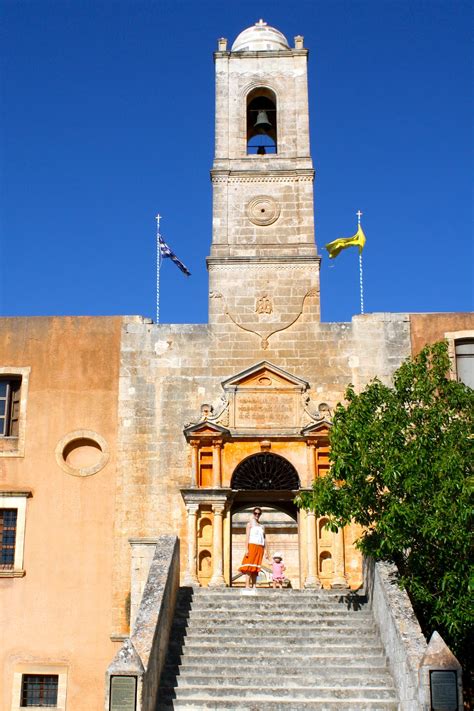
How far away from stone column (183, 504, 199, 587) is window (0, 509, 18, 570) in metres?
3.67

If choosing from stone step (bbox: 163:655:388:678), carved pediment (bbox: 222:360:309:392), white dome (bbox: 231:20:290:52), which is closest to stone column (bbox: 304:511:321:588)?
carved pediment (bbox: 222:360:309:392)

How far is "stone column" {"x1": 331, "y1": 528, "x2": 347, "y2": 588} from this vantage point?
19.8 metres

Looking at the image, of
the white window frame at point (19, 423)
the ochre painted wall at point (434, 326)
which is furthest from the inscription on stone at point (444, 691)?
the white window frame at point (19, 423)

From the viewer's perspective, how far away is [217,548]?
2012 centimetres

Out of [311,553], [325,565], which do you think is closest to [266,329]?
[311,553]

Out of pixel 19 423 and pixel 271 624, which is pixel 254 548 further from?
pixel 19 423

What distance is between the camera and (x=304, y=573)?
66.4 ft

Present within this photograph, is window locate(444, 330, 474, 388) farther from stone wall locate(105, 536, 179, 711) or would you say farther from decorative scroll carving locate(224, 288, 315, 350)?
stone wall locate(105, 536, 179, 711)

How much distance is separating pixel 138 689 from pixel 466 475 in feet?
20.8

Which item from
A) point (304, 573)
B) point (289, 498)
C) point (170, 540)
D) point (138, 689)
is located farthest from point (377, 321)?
point (138, 689)

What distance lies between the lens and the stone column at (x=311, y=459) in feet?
67.4

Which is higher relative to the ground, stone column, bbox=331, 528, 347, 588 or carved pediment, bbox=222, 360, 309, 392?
carved pediment, bbox=222, 360, 309, 392

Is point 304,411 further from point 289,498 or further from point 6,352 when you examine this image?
point 6,352

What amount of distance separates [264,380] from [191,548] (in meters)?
3.90
